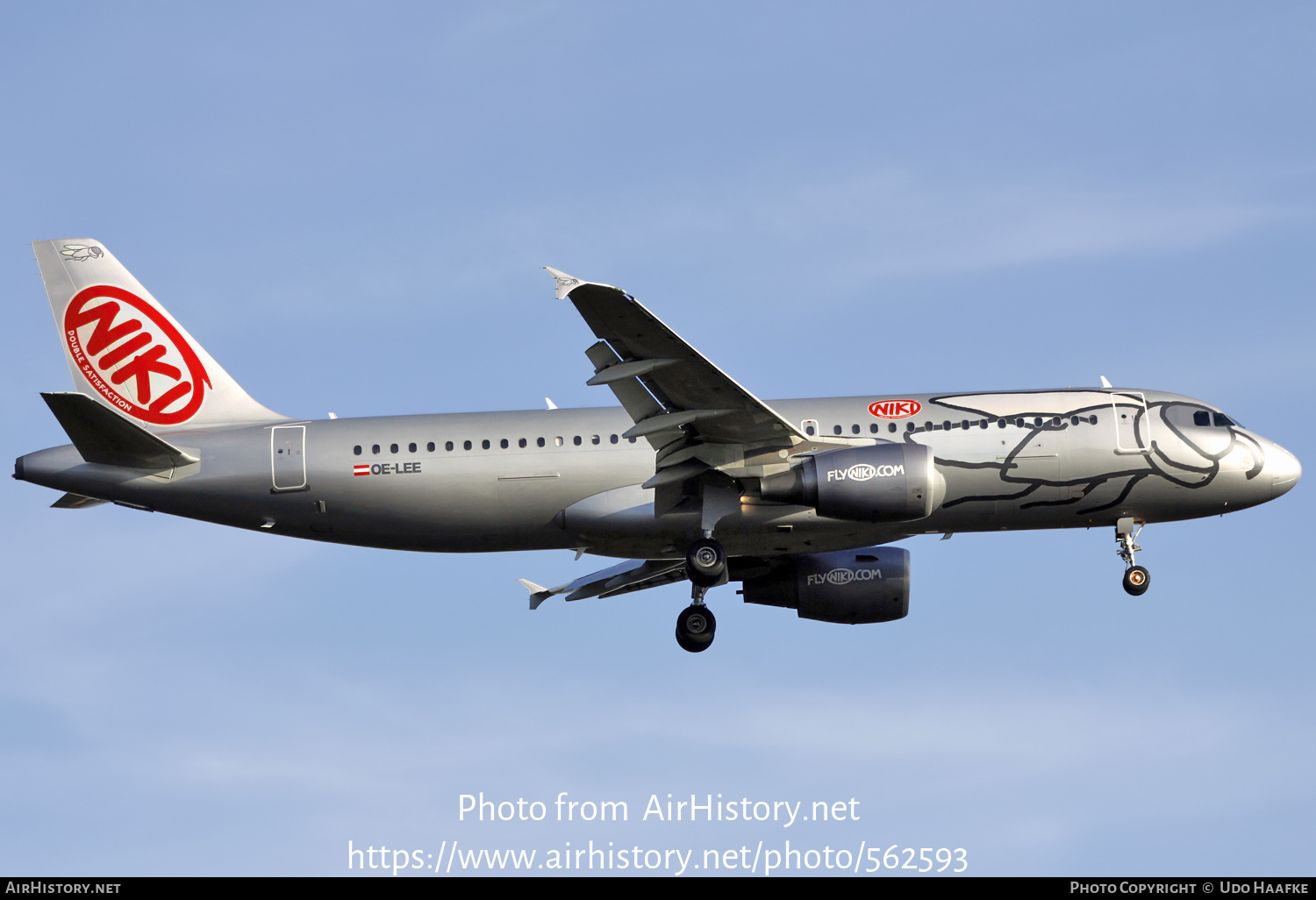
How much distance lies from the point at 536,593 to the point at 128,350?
12403 millimetres

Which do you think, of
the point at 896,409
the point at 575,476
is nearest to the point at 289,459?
the point at 575,476

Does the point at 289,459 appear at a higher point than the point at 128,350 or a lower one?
lower

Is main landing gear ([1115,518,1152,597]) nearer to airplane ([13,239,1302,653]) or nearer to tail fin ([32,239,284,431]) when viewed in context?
airplane ([13,239,1302,653])

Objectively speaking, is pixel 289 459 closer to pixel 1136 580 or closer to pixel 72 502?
pixel 72 502

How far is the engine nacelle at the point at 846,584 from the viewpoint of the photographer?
41.0 metres

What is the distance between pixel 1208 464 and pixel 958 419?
6328 millimetres

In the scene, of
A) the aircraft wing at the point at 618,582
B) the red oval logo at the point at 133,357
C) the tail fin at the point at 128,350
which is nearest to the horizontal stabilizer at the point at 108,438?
the tail fin at the point at 128,350

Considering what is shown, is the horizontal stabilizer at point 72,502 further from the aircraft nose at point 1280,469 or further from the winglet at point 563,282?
the aircraft nose at point 1280,469

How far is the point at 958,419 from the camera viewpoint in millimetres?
37188

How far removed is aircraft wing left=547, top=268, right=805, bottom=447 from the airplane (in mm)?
86

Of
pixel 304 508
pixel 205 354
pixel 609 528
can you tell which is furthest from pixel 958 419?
pixel 205 354

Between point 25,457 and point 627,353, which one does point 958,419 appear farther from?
point 25,457

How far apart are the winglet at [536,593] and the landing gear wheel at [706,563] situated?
24.4 feet

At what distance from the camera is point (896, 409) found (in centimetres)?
3725
